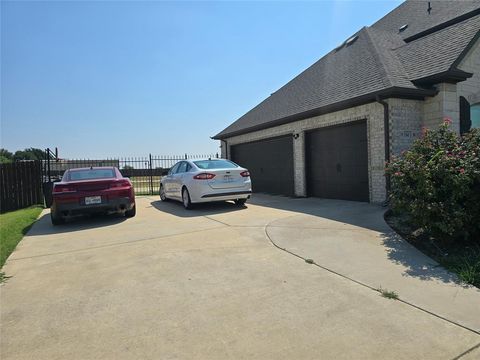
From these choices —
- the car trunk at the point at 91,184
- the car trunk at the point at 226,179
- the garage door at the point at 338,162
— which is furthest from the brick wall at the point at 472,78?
the car trunk at the point at 91,184

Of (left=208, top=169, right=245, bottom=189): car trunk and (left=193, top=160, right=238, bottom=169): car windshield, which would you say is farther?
(left=193, top=160, right=238, bottom=169): car windshield

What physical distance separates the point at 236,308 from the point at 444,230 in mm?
3407

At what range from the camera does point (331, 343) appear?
9.50 feet

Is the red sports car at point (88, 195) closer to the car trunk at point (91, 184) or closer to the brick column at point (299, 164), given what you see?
the car trunk at point (91, 184)

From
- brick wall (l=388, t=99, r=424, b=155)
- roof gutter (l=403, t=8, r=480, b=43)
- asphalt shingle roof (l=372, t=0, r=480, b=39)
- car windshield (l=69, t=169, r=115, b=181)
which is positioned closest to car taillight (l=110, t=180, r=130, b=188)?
car windshield (l=69, t=169, r=115, b=181)

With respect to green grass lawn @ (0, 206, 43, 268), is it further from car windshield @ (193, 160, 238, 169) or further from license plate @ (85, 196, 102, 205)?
car windshield @ (193, 160, 238, 169)

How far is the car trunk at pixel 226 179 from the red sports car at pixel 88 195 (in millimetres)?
2228

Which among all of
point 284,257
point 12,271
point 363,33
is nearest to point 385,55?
point 363,33

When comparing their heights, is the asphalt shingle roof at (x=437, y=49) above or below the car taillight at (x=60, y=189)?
above

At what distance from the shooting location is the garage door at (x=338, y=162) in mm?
10414

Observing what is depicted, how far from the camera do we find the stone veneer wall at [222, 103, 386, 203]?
9664 millimetres

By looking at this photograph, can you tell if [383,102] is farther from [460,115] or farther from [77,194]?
[77,194]

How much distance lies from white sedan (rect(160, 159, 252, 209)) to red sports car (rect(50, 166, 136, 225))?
171 cm

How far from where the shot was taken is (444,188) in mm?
5445
